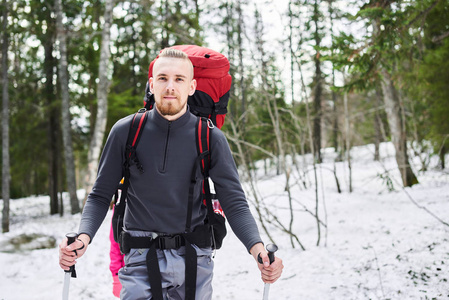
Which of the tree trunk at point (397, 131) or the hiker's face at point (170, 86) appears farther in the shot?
the tree trunk at point (397, 131)

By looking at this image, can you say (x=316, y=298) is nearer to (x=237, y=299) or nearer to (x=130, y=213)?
(x=237, y=299)

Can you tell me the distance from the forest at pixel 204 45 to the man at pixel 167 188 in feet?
15.1

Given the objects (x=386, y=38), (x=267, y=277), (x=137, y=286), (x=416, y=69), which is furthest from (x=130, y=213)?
(x=416, y=69)

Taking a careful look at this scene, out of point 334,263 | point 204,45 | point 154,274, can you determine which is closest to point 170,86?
point 154,274

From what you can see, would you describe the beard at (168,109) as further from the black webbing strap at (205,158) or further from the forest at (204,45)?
the forest at (204,45)

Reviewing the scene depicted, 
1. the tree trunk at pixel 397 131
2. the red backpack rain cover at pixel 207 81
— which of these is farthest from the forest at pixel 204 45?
the red backpack rain cover at pixel 207 81

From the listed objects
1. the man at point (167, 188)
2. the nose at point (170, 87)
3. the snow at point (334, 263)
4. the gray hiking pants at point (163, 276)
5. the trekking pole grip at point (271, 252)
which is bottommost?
the snow at point (334, 263)

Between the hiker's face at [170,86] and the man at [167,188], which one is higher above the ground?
the hiker's face at [170,86]

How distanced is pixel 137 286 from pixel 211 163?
78 centimetres

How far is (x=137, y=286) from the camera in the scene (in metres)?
1.91

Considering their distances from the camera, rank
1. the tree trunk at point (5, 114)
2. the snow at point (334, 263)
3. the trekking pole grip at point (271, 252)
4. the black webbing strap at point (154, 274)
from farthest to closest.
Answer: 1. the tree trunk at point (5, 114)
2. the snow at point (334, 263)
3. the black webbing strap at point (154, 274)
4. the trekking pole grip at point (271, 252)

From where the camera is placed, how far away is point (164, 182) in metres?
1.97

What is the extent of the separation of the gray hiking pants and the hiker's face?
78 centimetres

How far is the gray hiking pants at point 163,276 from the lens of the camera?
1916 millimetres
